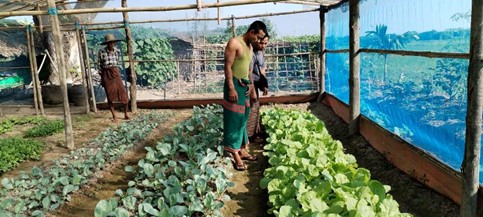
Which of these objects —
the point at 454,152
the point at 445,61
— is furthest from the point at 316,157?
the point at 445,61

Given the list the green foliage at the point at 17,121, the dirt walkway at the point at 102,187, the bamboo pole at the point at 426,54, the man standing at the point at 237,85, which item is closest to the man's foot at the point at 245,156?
the man standing at the point at 237,85

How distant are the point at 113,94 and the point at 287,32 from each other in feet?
32.4

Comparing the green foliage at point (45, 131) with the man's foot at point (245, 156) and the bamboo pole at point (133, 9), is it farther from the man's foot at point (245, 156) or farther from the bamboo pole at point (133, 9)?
the man's foot at point (245, 156)

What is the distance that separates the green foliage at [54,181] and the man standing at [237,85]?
1.71 metres

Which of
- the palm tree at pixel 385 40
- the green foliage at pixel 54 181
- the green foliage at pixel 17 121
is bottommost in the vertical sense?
the green foliage at pixel 54 181

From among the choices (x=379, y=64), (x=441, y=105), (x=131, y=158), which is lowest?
(x=131, y=158)

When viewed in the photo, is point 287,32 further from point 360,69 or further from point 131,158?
point 131,158

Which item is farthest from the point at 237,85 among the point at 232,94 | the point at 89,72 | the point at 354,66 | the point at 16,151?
the point at 89,72

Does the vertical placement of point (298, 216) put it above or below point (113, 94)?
below

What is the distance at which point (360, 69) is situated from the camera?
5.61 meters

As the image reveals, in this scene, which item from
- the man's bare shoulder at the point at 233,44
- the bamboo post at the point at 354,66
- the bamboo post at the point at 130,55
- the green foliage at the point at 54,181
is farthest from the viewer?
the bamboo post at the point at 130,55

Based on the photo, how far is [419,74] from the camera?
3.81 m

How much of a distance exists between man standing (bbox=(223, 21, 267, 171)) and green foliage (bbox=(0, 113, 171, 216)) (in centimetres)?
171

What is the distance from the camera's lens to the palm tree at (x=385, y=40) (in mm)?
4227
